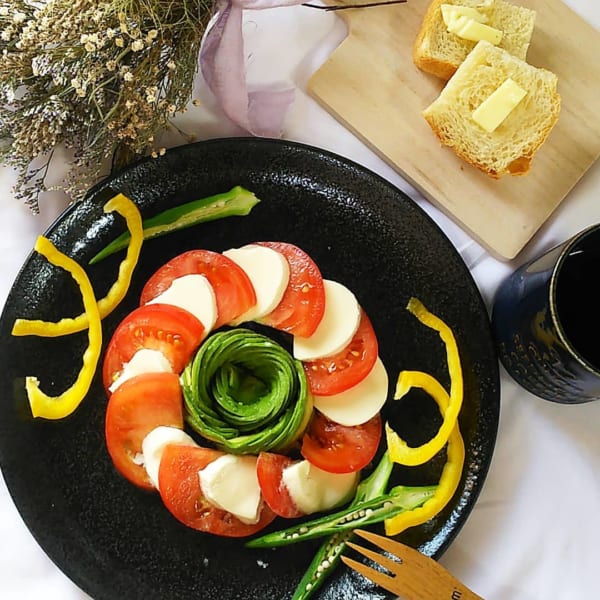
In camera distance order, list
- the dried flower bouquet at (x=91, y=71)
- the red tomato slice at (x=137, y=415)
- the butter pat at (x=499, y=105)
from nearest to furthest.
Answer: the dried flower bouquet at (x=91, y=71) → the red tomato slice at (x=137, y=415) → the butter pat at (x=499, y=105)

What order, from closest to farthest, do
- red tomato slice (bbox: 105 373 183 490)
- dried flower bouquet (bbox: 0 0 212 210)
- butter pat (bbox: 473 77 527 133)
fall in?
dried flower bouquet (bbox: 0 0 212 210) → red tomato slice (bbox: 105 373 183 490) → butter pat (bbox: 473 77 527 133)

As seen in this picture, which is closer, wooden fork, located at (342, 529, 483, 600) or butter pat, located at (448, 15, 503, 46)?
wooden fork, located at (342, 529, 483, 600)

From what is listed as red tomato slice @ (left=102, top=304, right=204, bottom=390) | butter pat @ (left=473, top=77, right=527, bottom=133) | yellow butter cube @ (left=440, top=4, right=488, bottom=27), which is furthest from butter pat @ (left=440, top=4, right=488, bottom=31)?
red tomato slice @ (left=102, top=304, right=204, bottom=390)

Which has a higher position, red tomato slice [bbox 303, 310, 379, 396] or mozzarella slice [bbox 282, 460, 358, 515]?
red tomato slice [bbox 303, 310, 379, 396]

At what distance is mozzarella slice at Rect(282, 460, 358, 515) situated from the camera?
121 centimetres

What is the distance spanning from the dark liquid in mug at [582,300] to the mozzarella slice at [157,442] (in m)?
0.57

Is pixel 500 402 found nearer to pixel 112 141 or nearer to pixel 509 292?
pixel 509 292

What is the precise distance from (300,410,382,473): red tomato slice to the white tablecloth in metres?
0.24

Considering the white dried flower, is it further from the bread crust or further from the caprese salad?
the bread crust

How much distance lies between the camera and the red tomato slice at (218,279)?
1219 mm

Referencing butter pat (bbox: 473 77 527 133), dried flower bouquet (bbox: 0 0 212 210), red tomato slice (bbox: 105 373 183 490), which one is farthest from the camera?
butter pat (bbox: 473 77 527 133)

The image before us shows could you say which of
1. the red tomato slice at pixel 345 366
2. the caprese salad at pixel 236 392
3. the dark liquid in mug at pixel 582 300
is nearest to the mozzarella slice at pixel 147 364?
the caprese salad at pixel 236 392

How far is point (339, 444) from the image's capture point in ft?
4.02

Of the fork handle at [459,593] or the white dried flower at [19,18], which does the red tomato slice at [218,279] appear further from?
the fork handle at [459,593]
